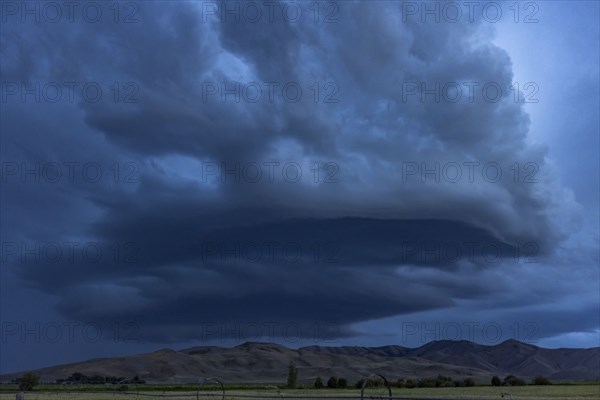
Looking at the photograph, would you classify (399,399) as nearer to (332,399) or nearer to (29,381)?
(332,399)

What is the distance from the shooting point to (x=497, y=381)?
18288cm

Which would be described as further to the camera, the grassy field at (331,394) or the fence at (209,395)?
the grassy field at (331,394)

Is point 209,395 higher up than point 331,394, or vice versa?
point 209,395

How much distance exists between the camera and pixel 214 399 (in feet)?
213

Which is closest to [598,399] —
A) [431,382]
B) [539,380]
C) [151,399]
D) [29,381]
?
[151,399]

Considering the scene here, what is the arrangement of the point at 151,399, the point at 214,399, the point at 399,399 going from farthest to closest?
the point at 151,399
the point at 214,399
the point at 399,399

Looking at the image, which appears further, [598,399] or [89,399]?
[598,399]

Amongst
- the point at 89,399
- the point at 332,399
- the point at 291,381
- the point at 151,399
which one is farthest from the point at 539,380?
the point at 332,399

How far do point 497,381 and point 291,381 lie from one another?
51754mm

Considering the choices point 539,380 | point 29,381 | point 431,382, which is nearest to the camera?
point 29,381

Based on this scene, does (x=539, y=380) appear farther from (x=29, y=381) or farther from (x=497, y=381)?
(x=29, y=381)

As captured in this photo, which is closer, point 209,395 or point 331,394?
point 209,395

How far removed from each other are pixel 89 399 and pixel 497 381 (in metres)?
137

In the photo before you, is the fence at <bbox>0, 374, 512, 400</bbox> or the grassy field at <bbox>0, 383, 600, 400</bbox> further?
the grassy field at <bbox>0, 383, 600, 400</bbox>
